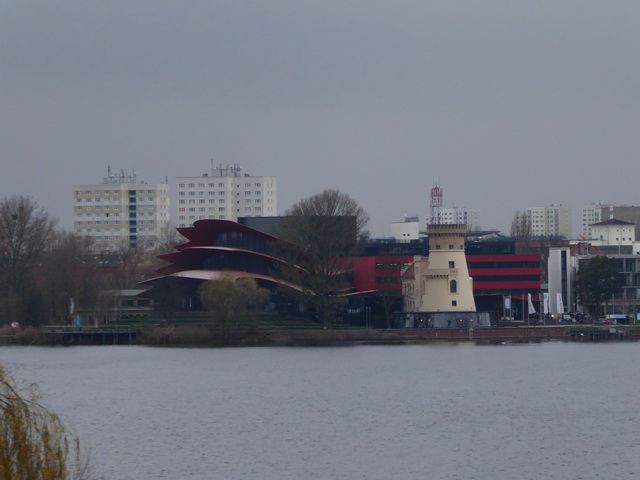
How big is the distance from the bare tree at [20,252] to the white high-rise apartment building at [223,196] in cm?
9310

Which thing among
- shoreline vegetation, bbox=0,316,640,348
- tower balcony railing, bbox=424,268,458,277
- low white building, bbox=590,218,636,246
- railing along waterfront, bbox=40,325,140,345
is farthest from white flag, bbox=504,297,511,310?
low white building, bbox=590,218,636,246

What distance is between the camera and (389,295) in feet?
305

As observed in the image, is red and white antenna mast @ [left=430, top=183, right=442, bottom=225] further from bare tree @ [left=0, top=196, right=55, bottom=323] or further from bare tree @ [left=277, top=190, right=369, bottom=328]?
bare tree @ [left=0, top=196, right=55, bottom=323]

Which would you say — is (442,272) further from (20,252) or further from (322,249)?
(20,252)

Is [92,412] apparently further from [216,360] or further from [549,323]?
[549,323]

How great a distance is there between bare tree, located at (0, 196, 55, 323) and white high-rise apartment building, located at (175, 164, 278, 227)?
93098 millimetres

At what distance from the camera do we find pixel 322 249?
284 ft

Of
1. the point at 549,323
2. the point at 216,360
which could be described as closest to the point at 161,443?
the point at 216,360

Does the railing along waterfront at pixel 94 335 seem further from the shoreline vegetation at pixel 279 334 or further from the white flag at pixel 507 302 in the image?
the white flag at pixel 507 302

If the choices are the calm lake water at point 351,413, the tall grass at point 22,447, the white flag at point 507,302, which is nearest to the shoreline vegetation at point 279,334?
the white flag at point 507,302

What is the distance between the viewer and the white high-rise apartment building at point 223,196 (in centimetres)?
18350

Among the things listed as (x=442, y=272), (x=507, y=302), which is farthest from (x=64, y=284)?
(x=507, y=302)

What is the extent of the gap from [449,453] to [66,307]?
57.7 meters

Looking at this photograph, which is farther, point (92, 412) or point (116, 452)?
point (92, 412)
